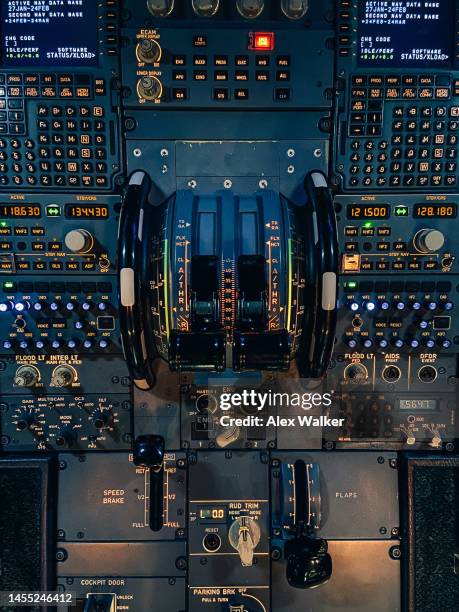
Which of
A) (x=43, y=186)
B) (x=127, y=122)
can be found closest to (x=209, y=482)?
(x=43, y=186)

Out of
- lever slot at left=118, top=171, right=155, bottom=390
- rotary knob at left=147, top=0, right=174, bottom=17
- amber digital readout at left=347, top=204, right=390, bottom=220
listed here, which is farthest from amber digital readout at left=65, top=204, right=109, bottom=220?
amber digital readout at left=347, top=204, right=390, bottom=220

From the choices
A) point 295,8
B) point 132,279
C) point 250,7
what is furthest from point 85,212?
point 295,8

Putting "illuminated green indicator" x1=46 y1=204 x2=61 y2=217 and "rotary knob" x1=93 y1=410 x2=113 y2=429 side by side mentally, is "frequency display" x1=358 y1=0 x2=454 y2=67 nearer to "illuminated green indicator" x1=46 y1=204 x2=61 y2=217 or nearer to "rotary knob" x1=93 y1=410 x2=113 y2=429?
"illuminated green indicator" x1=46 y1=204 x2=61 y2=217

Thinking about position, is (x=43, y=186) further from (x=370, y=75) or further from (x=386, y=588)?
(x=386, y=588)

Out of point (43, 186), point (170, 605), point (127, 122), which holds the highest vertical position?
point (127, 122)

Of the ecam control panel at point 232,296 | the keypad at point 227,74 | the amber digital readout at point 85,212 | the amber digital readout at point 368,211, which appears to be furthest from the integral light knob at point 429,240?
the amber digital readout at point 85,212

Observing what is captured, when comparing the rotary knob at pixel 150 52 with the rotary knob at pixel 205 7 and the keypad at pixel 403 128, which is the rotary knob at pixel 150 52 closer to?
the rotary knob at pixel 205 7
